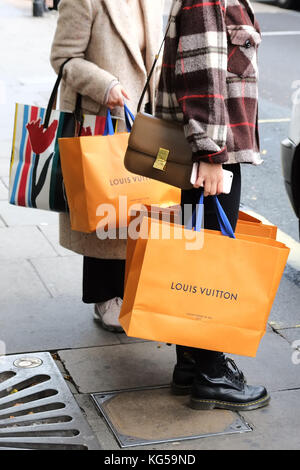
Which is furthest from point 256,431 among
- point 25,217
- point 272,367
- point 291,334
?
point 25,217

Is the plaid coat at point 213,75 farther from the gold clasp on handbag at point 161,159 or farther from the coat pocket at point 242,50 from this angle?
the gold clasp on handbag at point 161,159

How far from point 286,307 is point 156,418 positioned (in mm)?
1445

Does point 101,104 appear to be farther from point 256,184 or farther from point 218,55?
point 256,184

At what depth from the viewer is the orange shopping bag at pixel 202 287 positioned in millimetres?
2959

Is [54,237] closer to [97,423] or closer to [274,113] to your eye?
[97,423]

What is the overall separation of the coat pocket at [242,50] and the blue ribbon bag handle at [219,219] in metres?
0.48

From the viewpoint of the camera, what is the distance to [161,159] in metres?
2.99

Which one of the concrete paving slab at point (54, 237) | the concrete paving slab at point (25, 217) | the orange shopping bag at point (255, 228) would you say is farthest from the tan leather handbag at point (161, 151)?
the concrete paving slab at point (25, 217)

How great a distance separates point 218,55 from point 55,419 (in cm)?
157

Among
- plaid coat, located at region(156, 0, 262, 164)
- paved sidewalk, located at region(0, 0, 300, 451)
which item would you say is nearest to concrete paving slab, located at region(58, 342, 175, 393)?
paved sidewalk, located at region(0, 0, 300, 451)

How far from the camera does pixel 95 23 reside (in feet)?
12.1

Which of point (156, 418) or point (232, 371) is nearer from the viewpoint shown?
point (156, 418)

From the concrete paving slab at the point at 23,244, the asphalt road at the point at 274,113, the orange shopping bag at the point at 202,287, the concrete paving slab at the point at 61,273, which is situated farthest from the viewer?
the asphalt road at the point at 274,113
